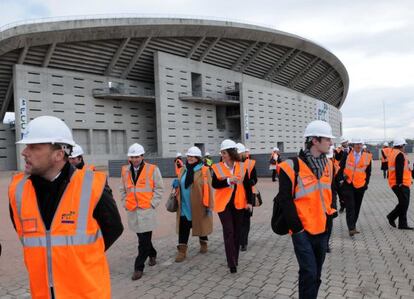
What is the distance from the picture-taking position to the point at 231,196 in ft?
17.1

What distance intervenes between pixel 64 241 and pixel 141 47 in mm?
35289

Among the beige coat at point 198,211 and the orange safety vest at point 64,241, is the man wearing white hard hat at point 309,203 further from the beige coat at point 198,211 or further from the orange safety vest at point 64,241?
the beige coat at point 198,211

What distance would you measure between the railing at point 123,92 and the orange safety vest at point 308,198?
34803 mm

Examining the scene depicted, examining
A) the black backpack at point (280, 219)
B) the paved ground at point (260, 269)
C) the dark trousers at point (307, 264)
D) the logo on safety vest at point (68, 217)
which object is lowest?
the paved ground at point (260, 269)

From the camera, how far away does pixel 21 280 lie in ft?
16.2

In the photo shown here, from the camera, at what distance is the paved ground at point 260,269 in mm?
4289

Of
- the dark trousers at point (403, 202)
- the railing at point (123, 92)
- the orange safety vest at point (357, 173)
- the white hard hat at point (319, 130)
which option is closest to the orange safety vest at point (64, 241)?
the white hard hat at point (319, 130)

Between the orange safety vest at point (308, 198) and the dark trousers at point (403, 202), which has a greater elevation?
the orange safety vest at point (308, 198)

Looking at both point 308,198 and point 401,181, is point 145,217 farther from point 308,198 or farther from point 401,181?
point 401,181

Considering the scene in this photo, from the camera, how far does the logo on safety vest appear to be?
2.00 meters

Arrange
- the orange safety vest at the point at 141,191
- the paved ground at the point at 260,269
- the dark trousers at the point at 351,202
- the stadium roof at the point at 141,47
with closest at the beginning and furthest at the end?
the paved ground at the point at 260,269 → the orange safety vest at the point at 141,191 → the dark trousers at the point at 351,202 → the stadium roof at the point at 141,47

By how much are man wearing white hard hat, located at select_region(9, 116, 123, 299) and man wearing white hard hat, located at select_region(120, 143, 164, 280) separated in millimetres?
3079

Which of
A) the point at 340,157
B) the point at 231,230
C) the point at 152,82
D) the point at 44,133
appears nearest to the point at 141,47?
the point at 152,82

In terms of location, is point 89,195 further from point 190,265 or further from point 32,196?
point 190,265
